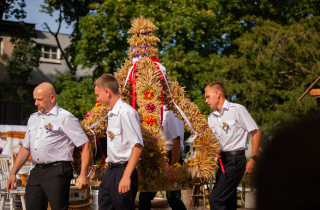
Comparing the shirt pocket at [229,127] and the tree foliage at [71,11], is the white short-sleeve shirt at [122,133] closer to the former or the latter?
the shirt pocket at [229,127]

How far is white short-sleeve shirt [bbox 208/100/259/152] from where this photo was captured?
459 cm

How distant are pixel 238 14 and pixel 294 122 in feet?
59.8

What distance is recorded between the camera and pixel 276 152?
0.83 meters

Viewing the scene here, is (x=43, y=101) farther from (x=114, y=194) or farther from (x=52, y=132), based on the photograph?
(x=114, y=194)

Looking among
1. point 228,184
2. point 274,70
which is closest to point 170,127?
point 228,184

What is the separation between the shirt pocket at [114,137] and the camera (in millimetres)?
3545

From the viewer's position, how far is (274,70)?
14117mm

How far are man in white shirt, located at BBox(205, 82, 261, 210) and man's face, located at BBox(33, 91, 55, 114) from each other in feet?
6.87

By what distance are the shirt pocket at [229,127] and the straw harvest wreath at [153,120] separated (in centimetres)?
20

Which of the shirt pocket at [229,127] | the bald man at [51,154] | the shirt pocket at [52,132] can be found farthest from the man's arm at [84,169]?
the shirt pocket at [229,127]

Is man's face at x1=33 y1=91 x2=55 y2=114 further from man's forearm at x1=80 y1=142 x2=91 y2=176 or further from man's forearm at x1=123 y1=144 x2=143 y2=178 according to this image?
man's forearm at x1=123 y1=144 x2=143 y2=178

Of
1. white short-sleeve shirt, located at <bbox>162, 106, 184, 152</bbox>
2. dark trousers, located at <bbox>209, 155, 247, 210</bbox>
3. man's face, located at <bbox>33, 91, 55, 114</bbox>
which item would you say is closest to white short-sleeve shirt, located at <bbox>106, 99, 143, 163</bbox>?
man's face, located at <bbox>33, 91, 55, 114</bbox>

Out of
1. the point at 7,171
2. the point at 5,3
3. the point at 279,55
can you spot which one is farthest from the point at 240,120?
the point at 5,3

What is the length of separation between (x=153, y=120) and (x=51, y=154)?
1.45m
